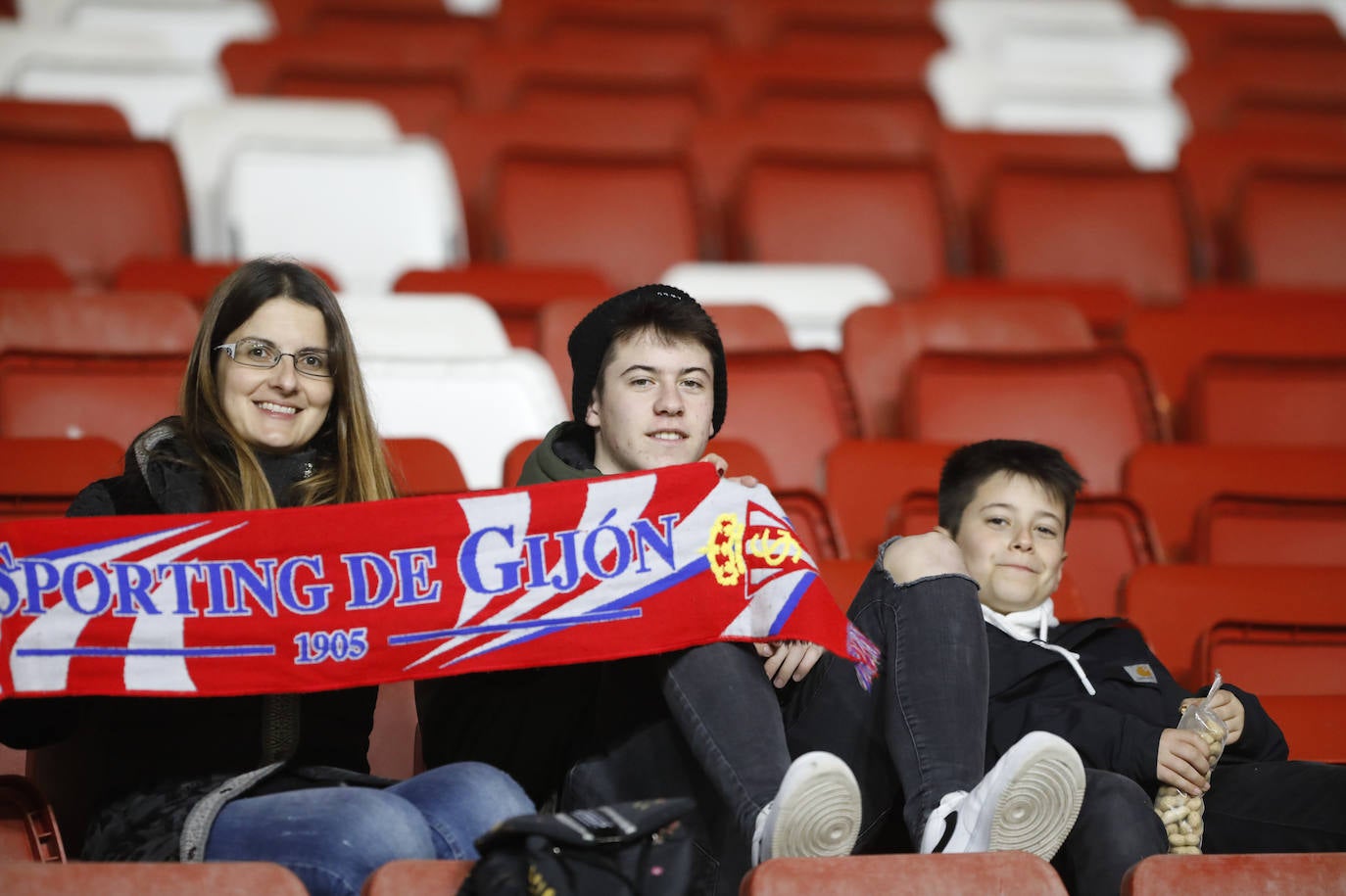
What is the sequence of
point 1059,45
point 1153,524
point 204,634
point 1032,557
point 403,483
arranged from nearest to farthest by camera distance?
point 204,634 < point 1032,557 < point 403,483 < point 1153,524 < point 1059,45

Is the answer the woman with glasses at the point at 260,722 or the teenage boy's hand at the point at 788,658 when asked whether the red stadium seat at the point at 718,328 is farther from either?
the teenage boy's hand at the point at 788,658

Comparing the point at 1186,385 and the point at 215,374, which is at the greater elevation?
the point at 215,374

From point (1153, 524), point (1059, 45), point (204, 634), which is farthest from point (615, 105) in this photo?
point (204, 634)

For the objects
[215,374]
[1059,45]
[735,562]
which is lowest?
A: [735,562]

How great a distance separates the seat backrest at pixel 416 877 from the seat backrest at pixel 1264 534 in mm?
1451

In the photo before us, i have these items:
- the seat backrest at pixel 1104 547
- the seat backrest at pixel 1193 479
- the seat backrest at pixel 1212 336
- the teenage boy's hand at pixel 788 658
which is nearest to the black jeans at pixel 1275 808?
the teenage boy's hand at pixel 788 658

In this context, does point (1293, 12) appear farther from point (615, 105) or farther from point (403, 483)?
point (403, 483)

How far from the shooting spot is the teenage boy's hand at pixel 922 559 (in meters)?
1.58

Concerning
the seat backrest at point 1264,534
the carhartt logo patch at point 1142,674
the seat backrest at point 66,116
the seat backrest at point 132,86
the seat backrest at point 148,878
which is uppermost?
the seat backrest at point 132,86

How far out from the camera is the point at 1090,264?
3.55m

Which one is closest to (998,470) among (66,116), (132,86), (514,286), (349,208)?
(514,286)

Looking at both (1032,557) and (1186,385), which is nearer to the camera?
(1032,557)

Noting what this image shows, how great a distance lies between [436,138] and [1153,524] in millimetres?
2155

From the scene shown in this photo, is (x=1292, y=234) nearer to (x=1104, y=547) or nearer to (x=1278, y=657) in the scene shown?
(x=1104, y=547)
